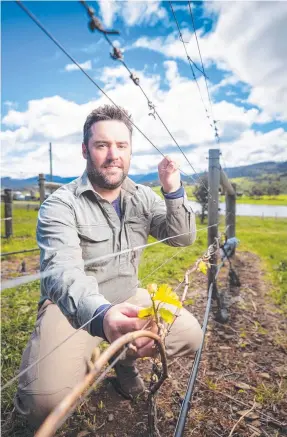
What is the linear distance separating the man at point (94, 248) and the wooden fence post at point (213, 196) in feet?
4.52

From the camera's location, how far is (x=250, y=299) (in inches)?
176

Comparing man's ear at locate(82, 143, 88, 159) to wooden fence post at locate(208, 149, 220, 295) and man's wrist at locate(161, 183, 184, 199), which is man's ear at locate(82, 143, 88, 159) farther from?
wooden fence post at locate(208, 149, 220, 295)

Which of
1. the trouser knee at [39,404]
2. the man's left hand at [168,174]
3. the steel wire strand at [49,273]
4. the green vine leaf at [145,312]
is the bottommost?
the trouser knee at [39,404]

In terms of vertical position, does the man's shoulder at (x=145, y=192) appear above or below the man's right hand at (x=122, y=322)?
above

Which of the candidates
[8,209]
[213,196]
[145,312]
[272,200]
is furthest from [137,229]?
[272,200]

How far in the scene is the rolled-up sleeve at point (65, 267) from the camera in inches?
51.0

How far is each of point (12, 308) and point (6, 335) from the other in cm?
97

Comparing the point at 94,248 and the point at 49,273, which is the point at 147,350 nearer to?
the point at 49,273

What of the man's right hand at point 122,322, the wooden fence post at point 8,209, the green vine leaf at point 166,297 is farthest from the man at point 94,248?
the wooden fence post at point 8,209

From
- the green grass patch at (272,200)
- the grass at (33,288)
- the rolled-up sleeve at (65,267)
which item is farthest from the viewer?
the green grass patch at (272,200)

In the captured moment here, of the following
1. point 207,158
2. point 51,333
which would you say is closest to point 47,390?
point 51,333

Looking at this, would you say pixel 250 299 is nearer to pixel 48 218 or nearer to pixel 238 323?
pixel 238 323

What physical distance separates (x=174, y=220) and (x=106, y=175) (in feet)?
1.94

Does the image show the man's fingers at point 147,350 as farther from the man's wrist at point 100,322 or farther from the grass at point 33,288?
the grass at point 33,288
